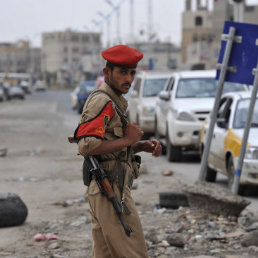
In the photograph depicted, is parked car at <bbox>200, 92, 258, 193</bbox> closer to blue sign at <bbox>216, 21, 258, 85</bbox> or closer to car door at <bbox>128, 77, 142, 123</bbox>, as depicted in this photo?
blue sign at <bbox>216, 21, 258, 85</bbox>

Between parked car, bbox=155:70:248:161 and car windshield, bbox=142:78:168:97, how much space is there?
10.5 ft

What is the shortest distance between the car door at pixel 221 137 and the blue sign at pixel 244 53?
190cm

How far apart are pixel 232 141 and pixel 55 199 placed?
2582mm

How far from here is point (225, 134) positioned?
1096cm

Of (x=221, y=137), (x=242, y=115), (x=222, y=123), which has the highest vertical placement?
(x=242, y=115)

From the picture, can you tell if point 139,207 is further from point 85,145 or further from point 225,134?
point 85,145

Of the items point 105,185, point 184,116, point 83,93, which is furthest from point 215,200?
Result: point 83,93

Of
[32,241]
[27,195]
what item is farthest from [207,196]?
[27,195]

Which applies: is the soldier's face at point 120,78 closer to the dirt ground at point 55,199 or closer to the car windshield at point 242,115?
the dirt ground at point 55,199

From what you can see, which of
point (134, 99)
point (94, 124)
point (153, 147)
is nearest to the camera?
point (94, 124)

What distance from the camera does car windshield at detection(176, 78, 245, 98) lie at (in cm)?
1600

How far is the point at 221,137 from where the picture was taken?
11.1 meters

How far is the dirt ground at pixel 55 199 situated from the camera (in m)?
7.38

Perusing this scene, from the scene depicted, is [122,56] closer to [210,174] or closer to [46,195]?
[46,195]
